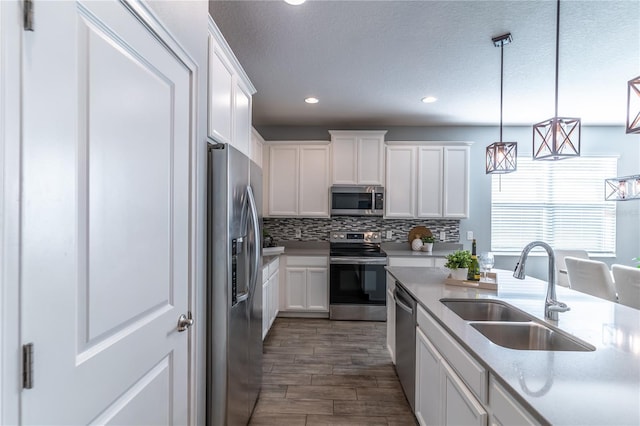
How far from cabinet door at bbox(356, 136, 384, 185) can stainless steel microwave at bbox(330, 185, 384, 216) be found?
4.9 inches

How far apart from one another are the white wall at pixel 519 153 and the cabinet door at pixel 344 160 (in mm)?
449

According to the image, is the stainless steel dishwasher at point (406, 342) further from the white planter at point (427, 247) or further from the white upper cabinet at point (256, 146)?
the white upper cabinet at point (256, 146)

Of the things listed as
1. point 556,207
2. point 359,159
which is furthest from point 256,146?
point 556,207

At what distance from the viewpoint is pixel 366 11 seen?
1.99 m

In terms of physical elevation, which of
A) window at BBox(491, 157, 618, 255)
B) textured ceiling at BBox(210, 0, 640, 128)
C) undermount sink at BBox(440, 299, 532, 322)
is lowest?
undermount sink at BBox(440, 299, 532, 322)

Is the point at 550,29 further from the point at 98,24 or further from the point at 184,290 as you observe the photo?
the point at 184,290

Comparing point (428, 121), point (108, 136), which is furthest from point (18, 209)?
point (428, 121)

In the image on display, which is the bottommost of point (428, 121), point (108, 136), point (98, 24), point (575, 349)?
point (575, 349)

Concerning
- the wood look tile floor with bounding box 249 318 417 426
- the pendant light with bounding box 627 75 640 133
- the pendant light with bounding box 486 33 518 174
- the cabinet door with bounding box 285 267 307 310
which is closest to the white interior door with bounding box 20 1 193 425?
the wood look tile floor with bounding box 249 318 417 426

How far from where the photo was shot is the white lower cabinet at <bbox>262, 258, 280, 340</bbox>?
3.05 metres

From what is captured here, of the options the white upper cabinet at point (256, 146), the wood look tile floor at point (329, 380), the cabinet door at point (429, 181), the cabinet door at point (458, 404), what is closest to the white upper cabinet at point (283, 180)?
the white upper cabinet at point (256, 146)

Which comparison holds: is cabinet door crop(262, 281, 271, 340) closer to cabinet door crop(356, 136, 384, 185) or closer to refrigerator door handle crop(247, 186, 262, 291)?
refrigerator door handle crop(247, 186, 262, 291)

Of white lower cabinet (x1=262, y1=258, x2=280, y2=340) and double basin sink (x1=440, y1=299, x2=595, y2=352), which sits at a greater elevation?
double basin sink (x1=440, y1=299, x2=595, y2=352)

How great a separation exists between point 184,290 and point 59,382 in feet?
1.98
